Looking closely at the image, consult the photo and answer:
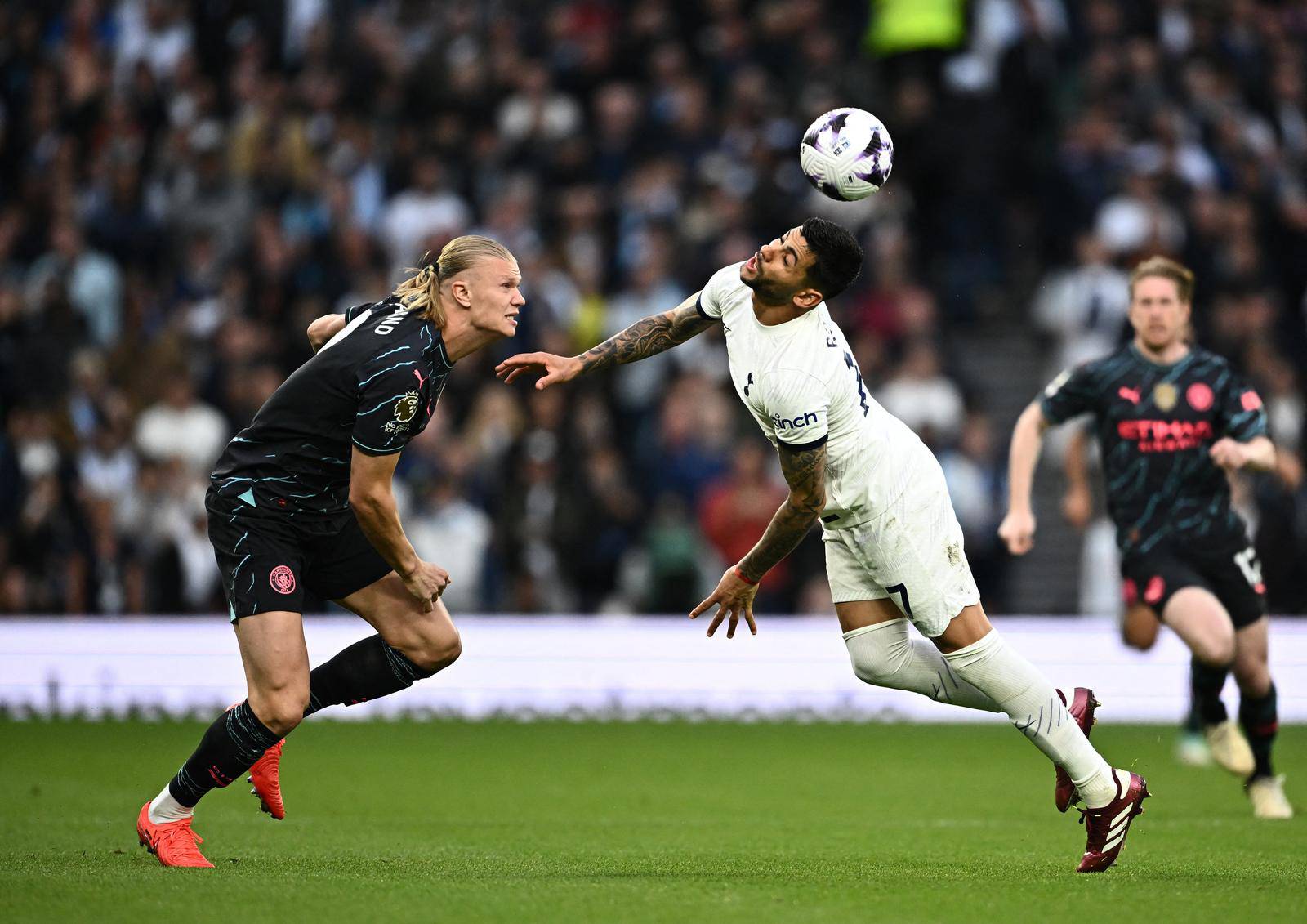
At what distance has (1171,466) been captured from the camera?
30.9 feet

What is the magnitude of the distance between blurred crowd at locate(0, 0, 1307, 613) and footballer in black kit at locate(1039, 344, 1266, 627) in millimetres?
5417

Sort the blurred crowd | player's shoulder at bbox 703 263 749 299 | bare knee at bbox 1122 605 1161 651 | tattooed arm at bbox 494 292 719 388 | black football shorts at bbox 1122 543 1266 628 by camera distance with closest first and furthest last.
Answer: player's shoulder at bbox 703 263 749 299 → tattooed arm at bbox 494 292 719 388 → black football shorts at bbox 1122 543 1266 628 → bare knee at bbox 1122 605 1161 651 → the blurred crowd

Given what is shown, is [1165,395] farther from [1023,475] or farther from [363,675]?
[363,675]

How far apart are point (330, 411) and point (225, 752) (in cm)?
137

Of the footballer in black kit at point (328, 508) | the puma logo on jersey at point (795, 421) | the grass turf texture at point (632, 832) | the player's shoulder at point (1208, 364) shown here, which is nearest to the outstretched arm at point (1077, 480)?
the player's shoulder at point (1208, 364)

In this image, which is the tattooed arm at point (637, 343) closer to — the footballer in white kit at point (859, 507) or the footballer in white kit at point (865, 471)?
the footballer in white kit at point (859, 507)

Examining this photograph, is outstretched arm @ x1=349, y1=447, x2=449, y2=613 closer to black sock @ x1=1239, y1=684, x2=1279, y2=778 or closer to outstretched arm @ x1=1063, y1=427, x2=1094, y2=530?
black sock @ x1=1239, y1=684, x2=1279, y2=778

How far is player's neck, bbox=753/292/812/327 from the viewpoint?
6.91m

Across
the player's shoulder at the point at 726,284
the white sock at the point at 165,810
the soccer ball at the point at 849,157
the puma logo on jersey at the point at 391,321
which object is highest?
the soccer ball at the point at 849,157

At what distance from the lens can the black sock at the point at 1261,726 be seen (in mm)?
9227

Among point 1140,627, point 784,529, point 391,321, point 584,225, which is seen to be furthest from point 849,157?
point 584,225

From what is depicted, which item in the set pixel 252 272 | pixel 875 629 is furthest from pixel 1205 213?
pixel 875 629

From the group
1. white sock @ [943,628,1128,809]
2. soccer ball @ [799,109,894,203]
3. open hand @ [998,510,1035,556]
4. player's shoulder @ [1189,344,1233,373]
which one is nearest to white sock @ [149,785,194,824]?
white sock @ [943,628,1128,809]

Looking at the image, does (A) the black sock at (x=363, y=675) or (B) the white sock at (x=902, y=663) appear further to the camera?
(A) the black sock at (x=363, y=675)
